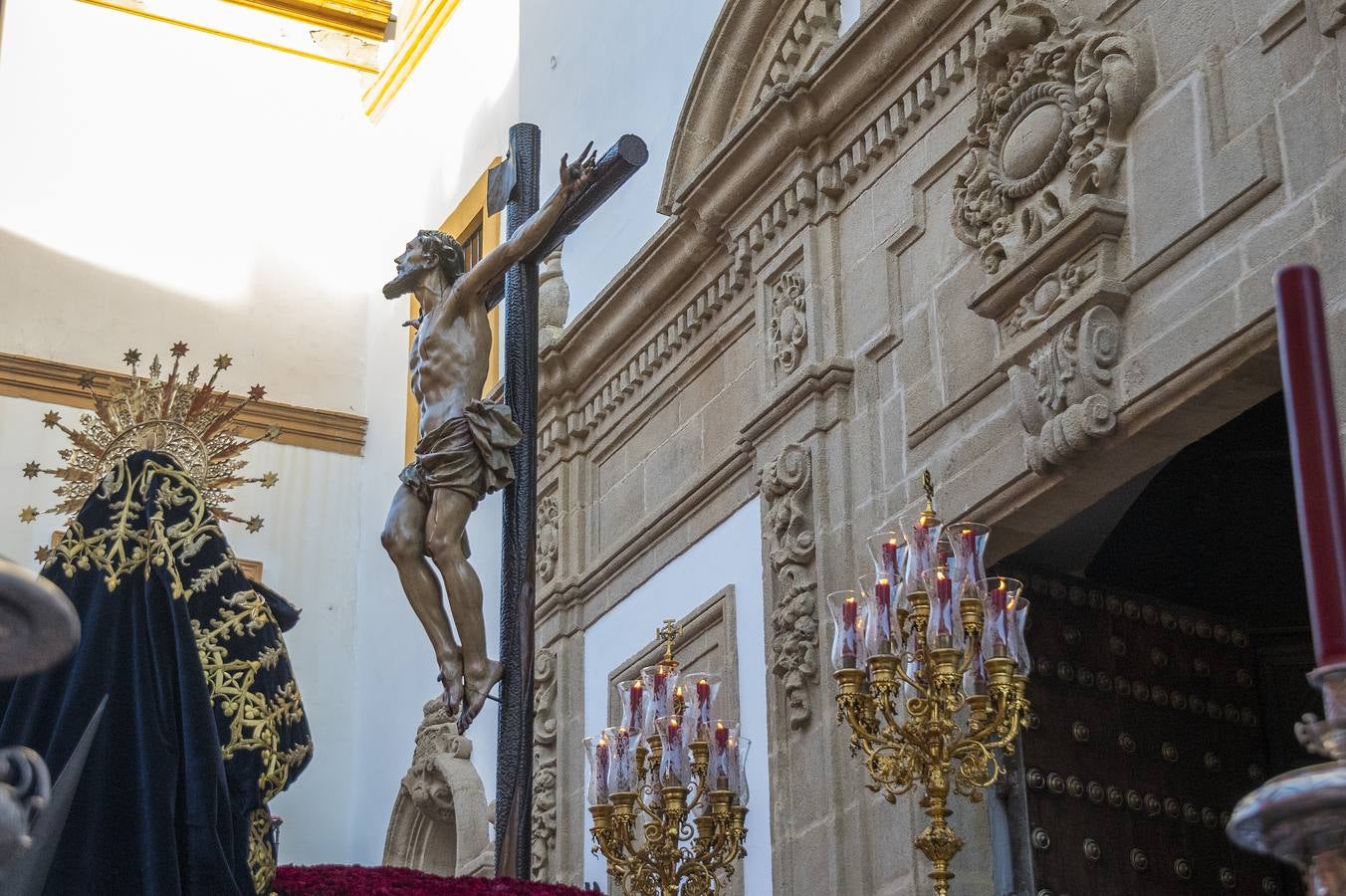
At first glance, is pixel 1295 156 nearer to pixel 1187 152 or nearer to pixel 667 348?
pixel 1187 152

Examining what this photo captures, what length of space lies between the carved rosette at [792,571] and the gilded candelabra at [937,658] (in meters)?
2.43

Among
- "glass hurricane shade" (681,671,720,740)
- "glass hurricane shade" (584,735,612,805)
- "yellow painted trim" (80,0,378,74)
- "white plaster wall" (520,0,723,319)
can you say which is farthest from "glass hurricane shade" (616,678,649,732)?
"yellow painted trim" (80,0,378,74)

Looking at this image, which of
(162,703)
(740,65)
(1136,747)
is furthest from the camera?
(740,65)

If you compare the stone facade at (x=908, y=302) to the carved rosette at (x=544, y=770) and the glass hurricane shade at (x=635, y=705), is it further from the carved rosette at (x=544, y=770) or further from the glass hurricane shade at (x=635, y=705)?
the glass hurricane shade at (x=635, y=705)

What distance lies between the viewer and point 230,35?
54.6 feet

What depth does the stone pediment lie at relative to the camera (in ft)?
30.1

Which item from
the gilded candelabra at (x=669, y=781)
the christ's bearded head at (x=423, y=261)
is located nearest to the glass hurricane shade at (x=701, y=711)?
the gilded candelabra at (x=669, y=781)

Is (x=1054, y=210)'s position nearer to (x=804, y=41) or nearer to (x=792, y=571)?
(x=792, y=571)

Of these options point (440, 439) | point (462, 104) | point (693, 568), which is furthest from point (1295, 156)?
point (462, 104)

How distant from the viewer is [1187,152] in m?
6.47

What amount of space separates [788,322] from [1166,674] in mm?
2329

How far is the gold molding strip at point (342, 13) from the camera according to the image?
17141 mm

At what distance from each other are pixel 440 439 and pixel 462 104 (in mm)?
8742

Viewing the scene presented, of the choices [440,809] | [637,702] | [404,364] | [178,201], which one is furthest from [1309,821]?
[178,201]
